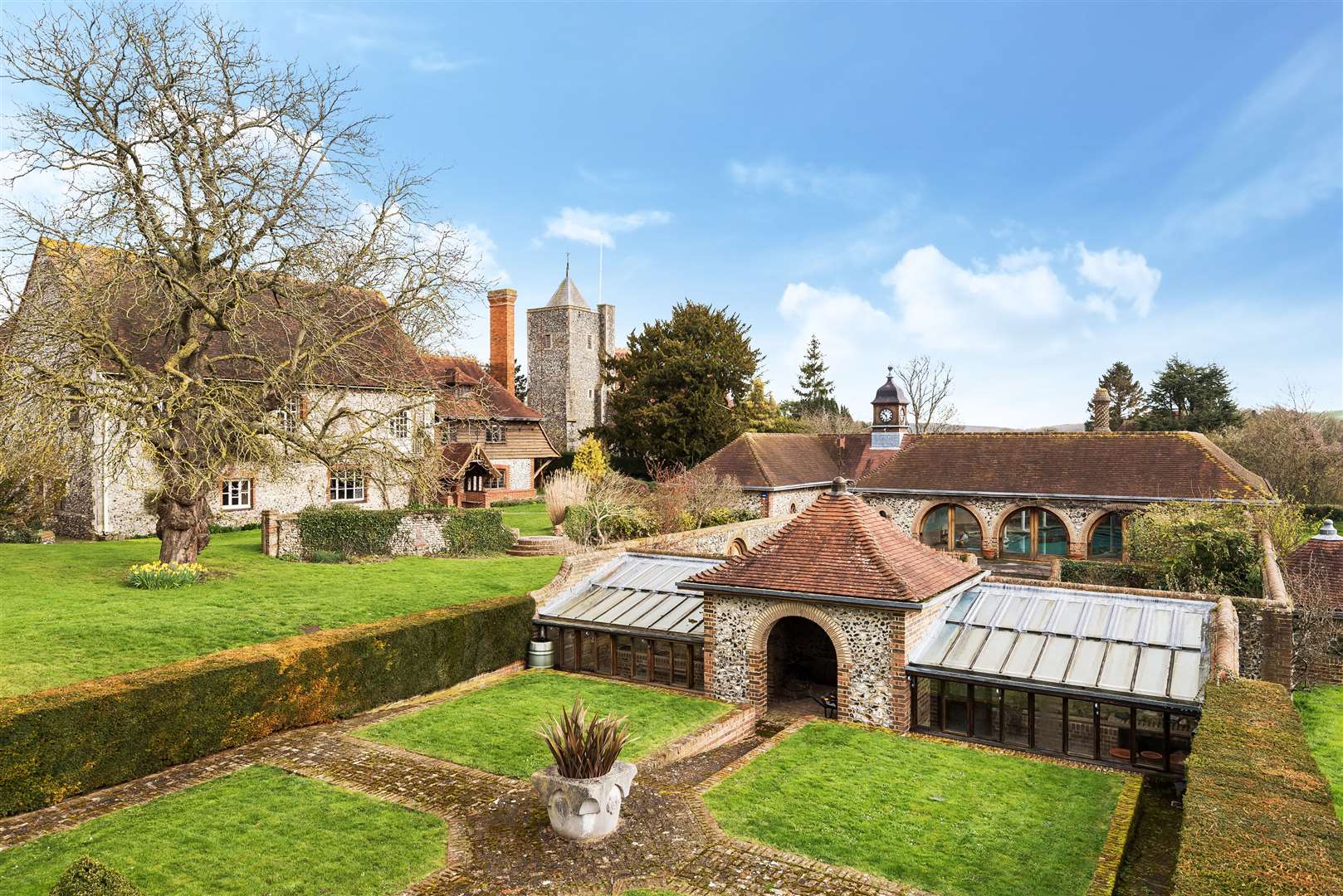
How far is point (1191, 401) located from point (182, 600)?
61.3 meters

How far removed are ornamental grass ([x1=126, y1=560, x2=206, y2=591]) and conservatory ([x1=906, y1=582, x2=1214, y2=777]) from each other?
15.9m

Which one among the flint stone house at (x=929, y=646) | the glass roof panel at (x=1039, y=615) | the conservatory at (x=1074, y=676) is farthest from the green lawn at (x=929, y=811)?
the glass roof panel at (x=1039, y=615)

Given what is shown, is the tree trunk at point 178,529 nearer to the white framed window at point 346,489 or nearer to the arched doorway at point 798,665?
the white framed window at point 346,489

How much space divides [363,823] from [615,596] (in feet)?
28.3

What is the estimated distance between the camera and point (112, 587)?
1783 cm

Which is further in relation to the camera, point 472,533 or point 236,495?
point 236,495

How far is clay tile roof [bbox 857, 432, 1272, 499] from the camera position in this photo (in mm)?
27703

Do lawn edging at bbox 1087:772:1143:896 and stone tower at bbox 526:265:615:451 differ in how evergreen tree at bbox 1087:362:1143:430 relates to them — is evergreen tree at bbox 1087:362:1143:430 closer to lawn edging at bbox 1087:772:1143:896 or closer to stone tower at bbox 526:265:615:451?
stone tower at bbox 526:265:615:451

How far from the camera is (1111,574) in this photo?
909 inches

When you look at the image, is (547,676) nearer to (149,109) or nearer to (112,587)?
(112,587)

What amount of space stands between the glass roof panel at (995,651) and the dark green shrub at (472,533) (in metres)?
16.5

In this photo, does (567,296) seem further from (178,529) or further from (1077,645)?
(1077,645)

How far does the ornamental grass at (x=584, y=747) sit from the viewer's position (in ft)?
30.5

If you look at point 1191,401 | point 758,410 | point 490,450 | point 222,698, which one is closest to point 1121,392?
point 1191,401
